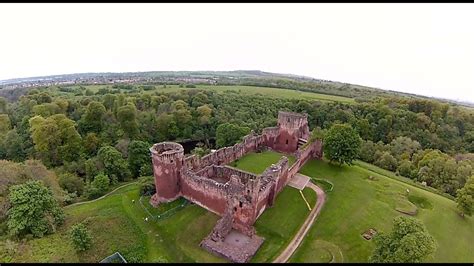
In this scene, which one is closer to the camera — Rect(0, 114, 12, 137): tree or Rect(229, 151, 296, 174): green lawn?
Rect(229, 151, 296, 174): green lawn

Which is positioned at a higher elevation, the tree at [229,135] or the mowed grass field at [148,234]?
the tree at [229,135]

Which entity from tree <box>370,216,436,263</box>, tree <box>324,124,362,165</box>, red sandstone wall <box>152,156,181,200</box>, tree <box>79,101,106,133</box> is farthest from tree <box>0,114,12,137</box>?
tree <box>370,216,436,263</box>

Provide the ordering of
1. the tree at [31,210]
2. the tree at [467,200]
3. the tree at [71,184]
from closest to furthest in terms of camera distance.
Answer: the tree at [31,210] → the tree at [467,200] → the tree at [71,184]

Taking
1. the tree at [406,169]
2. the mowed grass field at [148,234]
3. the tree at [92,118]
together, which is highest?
the tree at [92,118]

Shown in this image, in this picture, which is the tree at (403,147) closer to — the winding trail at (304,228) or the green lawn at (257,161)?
the green lawn at (257,161)

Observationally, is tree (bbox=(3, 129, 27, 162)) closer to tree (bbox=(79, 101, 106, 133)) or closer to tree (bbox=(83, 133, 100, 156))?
tree (bbox=(79, 101, 106, 133))

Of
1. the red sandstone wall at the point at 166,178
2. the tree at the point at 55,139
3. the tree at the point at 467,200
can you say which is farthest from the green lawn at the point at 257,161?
the tree at the point at 55,139

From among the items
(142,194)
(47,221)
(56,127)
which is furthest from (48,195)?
(56,127)

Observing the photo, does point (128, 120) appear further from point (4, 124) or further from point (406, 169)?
point (406, 169)
